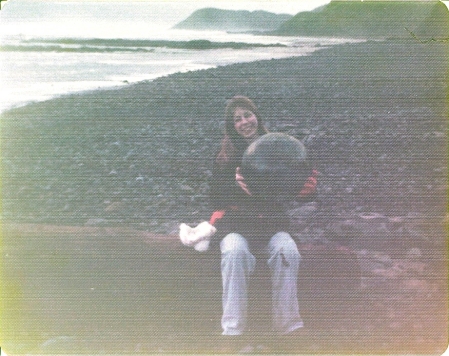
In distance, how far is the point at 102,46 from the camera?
383cm

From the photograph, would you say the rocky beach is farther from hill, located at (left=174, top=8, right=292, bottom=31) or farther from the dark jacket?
hill, located at (left=174, top=8, right=292, bottom=31)

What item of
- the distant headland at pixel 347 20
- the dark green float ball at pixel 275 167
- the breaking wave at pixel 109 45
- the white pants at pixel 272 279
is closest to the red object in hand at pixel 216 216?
the white pants at pixel 272 279

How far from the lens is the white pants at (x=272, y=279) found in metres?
3.68

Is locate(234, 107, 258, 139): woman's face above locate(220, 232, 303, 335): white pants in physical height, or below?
above

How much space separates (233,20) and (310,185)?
1.32 m

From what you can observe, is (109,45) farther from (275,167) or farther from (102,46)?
(275,167)

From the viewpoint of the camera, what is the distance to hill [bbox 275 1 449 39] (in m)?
3.76

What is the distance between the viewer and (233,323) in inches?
148

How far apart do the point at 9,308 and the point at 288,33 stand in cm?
290

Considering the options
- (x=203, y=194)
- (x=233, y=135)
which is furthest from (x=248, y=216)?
(x=233, y=135)

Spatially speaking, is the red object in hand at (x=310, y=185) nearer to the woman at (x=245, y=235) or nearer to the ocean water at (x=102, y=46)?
the woman at (x=245, y=235)

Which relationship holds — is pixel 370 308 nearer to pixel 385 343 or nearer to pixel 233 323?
pixel 385 343

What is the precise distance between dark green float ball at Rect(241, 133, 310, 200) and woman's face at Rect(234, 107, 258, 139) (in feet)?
0.27

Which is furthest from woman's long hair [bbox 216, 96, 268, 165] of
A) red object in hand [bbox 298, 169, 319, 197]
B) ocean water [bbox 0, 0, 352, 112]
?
red object in hand [bbox 298, 169, 319, 197]
